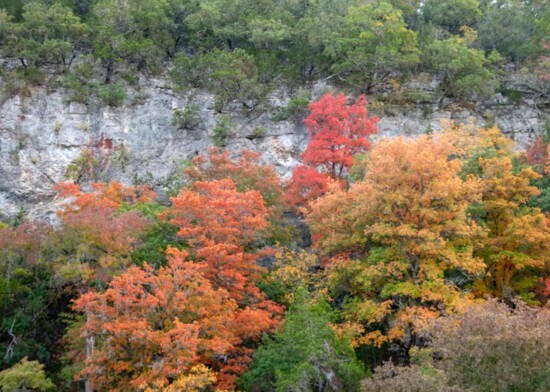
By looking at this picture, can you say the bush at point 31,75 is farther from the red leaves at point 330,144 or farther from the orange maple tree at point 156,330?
the orange maple tree at point 156,330

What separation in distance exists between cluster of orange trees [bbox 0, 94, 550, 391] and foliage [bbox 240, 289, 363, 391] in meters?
0.04

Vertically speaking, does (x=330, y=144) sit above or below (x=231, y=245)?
above

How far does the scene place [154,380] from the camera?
1432cm

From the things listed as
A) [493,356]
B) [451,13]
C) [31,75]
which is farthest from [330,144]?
[451,13]

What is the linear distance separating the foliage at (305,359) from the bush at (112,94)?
21486mm

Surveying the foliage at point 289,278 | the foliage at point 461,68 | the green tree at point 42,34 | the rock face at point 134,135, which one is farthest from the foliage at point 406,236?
the green tree at point 42,34

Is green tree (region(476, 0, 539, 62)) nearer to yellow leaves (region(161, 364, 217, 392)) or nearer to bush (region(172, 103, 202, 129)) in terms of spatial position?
bush (region(172, 103, 202, 129))

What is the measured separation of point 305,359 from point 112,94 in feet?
78.5

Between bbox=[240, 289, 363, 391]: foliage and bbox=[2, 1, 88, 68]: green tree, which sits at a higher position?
bbox=[2, 1, 88, 68]: green tree

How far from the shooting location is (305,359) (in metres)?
14.5

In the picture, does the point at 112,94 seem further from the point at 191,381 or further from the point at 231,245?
the point at 191,381

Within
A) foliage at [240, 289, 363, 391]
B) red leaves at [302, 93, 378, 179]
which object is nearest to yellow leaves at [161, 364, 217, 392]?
foliage at [240, 289, 363, 391]

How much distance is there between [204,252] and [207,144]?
16.3 metres

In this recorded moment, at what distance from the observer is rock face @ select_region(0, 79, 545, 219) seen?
30.5 meters
